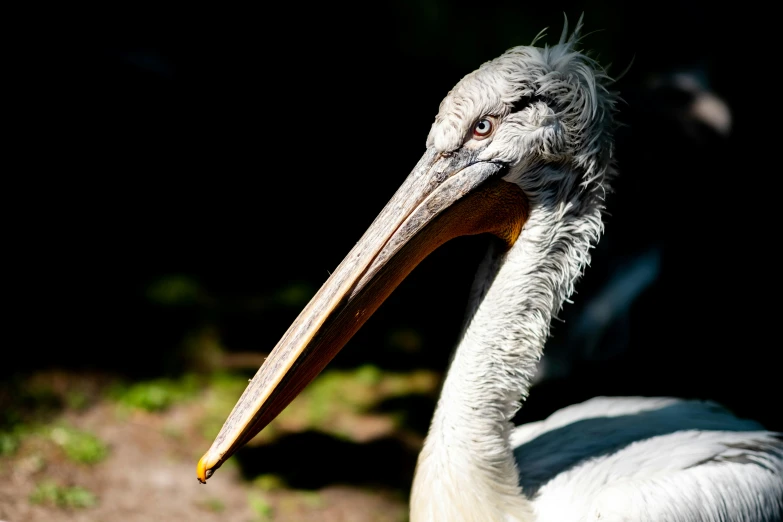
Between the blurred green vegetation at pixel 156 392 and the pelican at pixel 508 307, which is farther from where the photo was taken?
the blurred green vegetation at pixel 156 392

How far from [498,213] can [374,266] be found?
0.41 meters

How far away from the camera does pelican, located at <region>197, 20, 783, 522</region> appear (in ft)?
→ 6.85

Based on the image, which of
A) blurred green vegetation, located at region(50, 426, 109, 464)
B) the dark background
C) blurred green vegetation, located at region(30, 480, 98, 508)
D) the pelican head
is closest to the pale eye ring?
the pelican head

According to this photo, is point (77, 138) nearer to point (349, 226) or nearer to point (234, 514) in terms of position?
point (349, 226)

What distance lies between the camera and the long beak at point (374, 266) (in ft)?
6.62

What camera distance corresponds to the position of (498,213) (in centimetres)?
222

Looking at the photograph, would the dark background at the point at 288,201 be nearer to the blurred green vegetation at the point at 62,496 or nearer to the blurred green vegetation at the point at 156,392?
the blurred green vegetation at the point at 156,392

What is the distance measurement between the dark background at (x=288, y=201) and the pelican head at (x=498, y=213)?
2039mm

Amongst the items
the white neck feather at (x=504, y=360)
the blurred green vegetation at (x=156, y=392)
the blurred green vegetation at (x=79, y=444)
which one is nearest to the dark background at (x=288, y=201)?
the blurred green vegetation at (x=156, y=392)

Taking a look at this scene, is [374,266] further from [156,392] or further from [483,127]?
[156,392]

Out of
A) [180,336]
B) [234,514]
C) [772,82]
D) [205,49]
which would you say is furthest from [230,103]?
[772,82]

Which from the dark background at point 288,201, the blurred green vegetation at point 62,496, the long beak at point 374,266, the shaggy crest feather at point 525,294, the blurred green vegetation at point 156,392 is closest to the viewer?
the long beak at point 374,266

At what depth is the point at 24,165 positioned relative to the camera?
5336 mm

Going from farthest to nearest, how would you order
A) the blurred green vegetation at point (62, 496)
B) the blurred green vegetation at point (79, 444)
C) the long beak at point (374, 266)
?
the blurred green vegetation at point (79, 444) → the blurred green vegetation at point (62, 496) → the long beak at point (374, 266)
